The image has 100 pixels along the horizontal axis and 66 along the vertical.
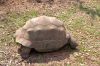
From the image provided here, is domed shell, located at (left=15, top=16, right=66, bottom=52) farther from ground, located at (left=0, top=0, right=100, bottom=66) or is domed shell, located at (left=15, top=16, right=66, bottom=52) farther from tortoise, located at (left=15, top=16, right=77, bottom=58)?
ground, located at (left=0, top=0, right=100, bottom=66)

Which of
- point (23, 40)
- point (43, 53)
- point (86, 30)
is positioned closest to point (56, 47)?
point (43, 53)

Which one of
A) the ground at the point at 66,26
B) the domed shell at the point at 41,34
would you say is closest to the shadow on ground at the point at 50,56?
the ground at the point at 66,26

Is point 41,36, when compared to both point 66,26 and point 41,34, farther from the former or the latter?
point 66,26

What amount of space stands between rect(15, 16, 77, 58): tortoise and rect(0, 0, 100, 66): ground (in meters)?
0.16

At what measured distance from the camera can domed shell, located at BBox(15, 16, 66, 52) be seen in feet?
13.4

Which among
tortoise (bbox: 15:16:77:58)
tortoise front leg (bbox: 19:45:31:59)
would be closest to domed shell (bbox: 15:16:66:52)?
tortoise (bbox: 15:16:77:58)

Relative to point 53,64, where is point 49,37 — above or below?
above

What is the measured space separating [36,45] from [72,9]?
5.89 feet

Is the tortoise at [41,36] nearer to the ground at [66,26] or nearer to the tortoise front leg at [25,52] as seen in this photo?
the tortoise front leg at [25,52]

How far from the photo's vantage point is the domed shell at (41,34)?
4.08 meters

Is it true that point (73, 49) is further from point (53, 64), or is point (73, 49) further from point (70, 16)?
point (70, 16)

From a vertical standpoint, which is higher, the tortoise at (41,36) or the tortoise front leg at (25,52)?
the tortoise at (41,36)

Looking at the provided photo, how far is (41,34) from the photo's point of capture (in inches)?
161

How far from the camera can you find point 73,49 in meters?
4.49
